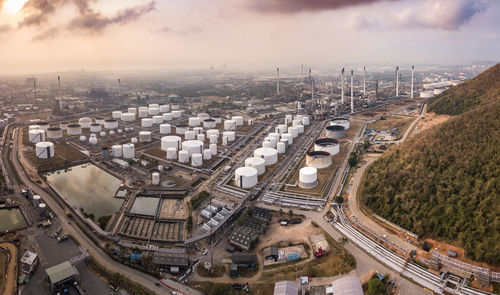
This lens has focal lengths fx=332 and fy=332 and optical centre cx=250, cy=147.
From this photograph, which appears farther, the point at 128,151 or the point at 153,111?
the point at 153,111

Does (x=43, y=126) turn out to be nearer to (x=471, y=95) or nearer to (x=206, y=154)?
(x=206, y=154)

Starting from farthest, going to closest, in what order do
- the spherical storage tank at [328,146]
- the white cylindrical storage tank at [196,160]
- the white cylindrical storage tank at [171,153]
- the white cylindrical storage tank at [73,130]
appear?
the white cylindrical storage tank at [73,130] → the spherical storage tank at [328,146] → the white cylindrical storage tank at [171,153] → the white cylindrical storage tank at [196,160]

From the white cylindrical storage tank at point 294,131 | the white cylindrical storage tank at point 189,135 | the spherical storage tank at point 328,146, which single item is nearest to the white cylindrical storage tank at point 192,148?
the white cylindrical storage tank at point 189,135

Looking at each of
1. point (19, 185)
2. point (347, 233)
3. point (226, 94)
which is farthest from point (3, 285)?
point (226, 94)

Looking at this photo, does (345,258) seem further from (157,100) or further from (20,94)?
(20,94)

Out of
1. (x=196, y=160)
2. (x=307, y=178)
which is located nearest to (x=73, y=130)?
(x=196, y=160)

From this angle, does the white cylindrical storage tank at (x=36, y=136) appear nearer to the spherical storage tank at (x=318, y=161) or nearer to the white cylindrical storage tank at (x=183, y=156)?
the white cylindrical storage tank at (x=183, y=156)

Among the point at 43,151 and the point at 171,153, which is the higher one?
the point at 43,151
